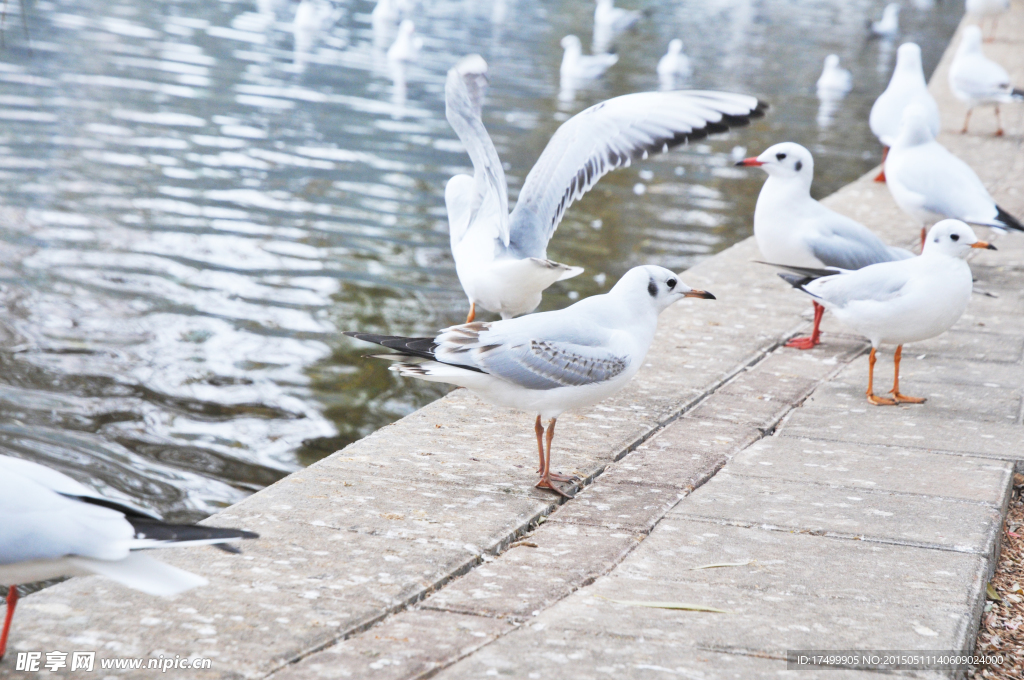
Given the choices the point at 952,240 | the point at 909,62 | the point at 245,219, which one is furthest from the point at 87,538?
the point at 909,62

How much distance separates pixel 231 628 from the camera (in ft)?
9.02

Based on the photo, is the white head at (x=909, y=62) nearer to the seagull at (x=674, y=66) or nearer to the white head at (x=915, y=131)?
the white head at (x=915, y=131)

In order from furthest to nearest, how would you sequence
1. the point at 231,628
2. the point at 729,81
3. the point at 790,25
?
the point at 790,25 → the point at 729,81 → the point at 231,628

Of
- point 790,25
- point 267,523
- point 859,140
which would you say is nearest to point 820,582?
point 267,523

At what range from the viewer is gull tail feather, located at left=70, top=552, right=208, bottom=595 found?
240 cm

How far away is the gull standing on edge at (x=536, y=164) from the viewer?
523 cm

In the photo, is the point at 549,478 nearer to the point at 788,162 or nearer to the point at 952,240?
the point at 952,240

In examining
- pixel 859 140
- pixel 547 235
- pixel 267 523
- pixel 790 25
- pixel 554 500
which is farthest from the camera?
pixel 790 25

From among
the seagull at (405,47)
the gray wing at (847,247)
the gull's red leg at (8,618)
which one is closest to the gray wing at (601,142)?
the gray wing at (847,247)

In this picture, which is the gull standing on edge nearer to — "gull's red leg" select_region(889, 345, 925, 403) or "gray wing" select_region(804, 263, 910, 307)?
"gray wing" select_region(804, 263, 910, 307)

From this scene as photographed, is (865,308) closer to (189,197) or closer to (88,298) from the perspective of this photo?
(88,298)

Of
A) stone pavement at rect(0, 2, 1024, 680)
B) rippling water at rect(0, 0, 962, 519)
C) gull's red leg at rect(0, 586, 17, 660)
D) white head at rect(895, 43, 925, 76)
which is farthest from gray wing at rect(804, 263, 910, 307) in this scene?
white head at rect(895, 43, 925, 76)

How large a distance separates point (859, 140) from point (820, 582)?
1159 cm

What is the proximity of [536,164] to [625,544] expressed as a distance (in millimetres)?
2604
